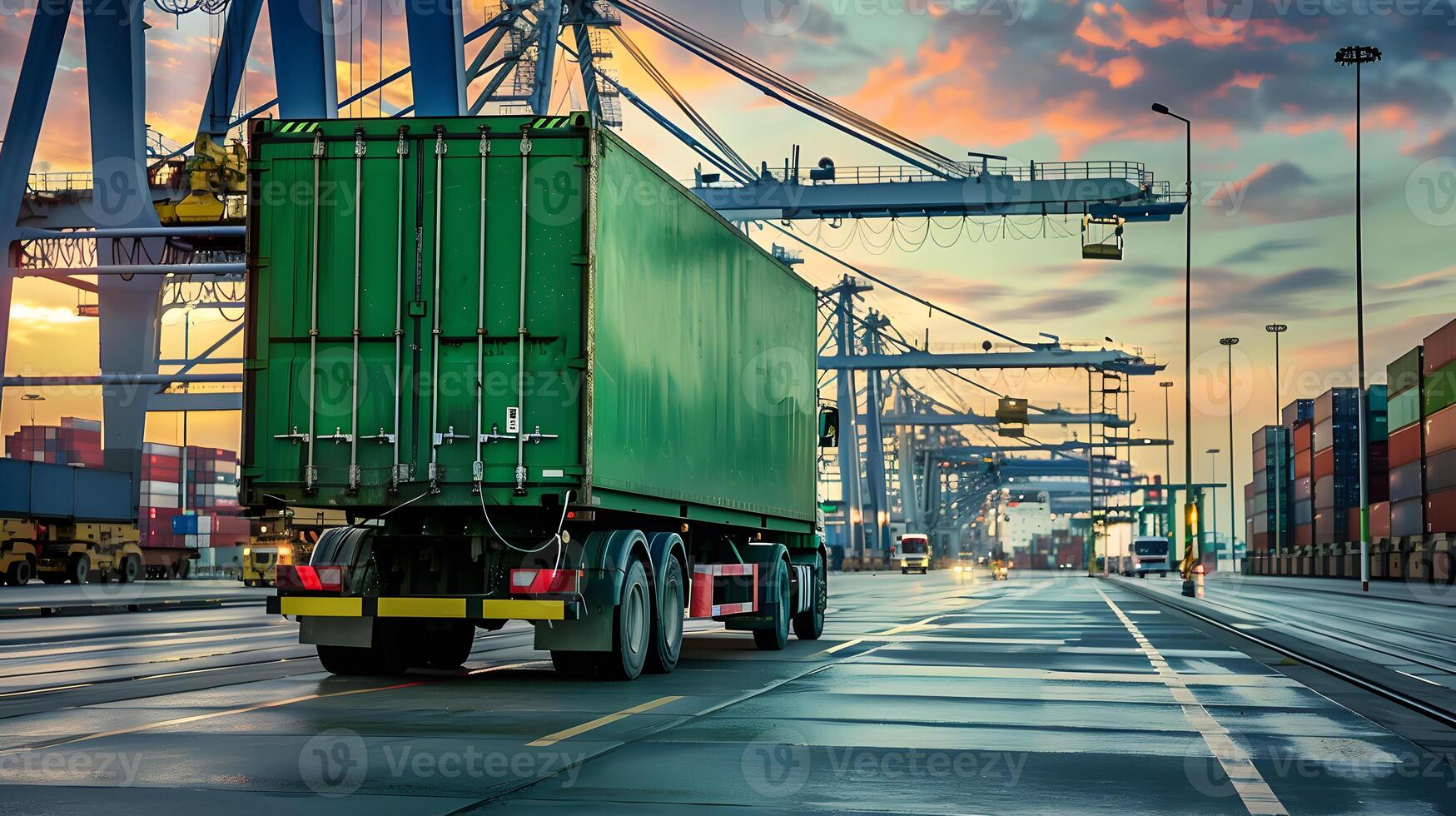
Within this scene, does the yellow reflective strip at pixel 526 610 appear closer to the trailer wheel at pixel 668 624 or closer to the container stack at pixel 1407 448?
the trailer wheel at pixel 668 624

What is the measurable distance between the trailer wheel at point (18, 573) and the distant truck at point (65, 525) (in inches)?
1.0

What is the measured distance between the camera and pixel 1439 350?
71.8 m

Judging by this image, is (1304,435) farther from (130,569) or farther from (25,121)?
(25,121)

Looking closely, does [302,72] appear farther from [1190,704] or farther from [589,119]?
[1190,704]

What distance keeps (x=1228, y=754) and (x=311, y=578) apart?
7641mm

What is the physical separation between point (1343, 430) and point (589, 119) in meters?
85.2

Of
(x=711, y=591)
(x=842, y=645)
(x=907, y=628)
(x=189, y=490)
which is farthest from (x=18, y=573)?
(x=189, y=490)

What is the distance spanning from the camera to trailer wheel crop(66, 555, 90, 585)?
53969 millimetres

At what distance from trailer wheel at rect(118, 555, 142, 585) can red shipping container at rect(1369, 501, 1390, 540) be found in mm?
57634

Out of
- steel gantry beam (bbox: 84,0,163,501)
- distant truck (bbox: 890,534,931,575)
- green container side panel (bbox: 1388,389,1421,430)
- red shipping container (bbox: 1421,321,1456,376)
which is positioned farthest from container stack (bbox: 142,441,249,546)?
red shipping container (bbox: 1421,321,1456,376)

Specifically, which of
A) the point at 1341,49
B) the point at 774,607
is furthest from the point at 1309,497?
the point at 774,607

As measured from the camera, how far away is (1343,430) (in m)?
90.7

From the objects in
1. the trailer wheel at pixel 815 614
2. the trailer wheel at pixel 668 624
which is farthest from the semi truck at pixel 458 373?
the trailer wheel at pixel 815 614

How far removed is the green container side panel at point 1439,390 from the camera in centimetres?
6738
